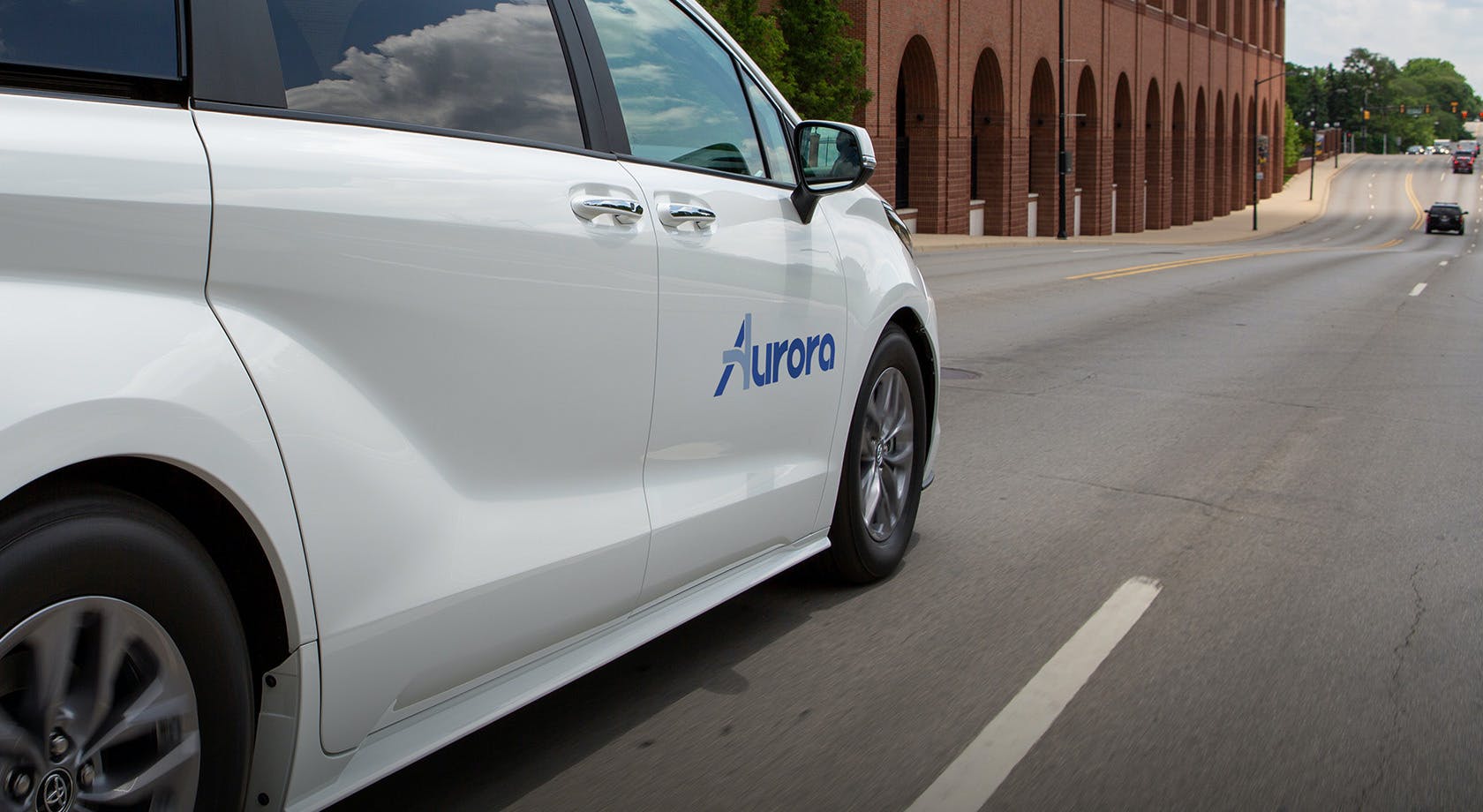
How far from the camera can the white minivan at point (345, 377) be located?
2.17 metres

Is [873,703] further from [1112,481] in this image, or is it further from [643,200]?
[1112,481]

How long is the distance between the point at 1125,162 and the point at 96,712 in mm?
66075

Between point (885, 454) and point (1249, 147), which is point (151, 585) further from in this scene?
point (1249, 147)

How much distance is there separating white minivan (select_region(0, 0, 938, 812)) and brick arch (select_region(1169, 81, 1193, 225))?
2881 inches

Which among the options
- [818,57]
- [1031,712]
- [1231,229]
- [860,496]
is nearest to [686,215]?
[860,496]

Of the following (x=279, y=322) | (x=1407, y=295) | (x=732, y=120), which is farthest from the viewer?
(x=1407, y=295)

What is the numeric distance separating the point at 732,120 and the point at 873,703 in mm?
1734

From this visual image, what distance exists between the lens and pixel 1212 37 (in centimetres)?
7862

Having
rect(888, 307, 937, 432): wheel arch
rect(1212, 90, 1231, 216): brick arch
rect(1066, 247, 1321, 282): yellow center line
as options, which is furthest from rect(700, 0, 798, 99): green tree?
rect(1212, 90, 1231, 216): brick arch

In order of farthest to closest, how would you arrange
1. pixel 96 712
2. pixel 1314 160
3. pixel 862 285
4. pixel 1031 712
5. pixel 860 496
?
pixel 1314 160, pixel 860 496, pixel 862 285, pixel 1031 712, pixel 96 712

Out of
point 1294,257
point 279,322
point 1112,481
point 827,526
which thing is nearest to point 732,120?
point 827,526

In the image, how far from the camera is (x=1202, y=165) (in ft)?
265

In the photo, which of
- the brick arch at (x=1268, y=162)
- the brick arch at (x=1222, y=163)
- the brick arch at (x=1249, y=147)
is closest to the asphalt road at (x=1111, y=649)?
the brick arch at (x=1222, y=163)

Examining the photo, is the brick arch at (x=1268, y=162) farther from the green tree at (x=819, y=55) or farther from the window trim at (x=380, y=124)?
the window trim at (x=380, y=124)
